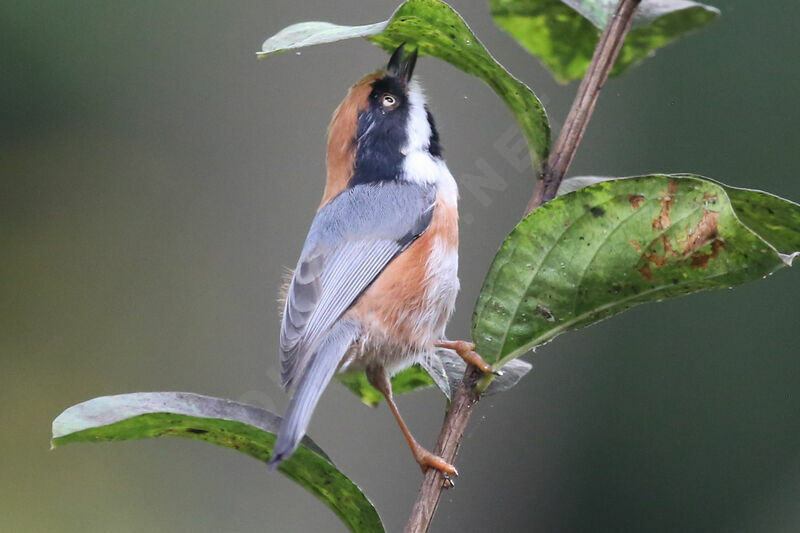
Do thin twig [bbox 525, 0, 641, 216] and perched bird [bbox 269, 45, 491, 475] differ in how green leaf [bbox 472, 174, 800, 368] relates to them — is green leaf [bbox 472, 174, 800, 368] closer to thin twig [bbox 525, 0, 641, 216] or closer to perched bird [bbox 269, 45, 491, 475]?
thin twig [bbox 525, 0, 641, 216]

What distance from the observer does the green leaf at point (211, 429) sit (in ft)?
4.46

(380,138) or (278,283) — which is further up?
(380,138)

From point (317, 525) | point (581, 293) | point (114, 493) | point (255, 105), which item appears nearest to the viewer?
point (581, 293)

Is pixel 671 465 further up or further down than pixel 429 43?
further down

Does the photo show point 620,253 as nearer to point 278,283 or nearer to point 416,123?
point 416,123


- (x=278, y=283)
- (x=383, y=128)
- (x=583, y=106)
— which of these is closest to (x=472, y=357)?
(x=583, y=106)

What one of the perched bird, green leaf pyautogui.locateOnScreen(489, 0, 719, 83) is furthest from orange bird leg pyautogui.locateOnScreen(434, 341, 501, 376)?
green leaf pyautogui.locateOnScreen(489, 0, 719, 83)

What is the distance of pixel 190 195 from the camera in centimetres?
494

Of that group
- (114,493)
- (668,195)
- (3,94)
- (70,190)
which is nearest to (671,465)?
(114,493)

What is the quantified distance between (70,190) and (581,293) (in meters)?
4.10

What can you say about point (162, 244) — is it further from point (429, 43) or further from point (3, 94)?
point (429, 43)

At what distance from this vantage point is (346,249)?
2.46 metres

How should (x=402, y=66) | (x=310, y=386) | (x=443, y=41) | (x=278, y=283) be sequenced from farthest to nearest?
(x=278, y=283) < (x=402, y=66) < (x=310, y=386) < (x=443, y=41)

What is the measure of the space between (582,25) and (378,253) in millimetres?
835
